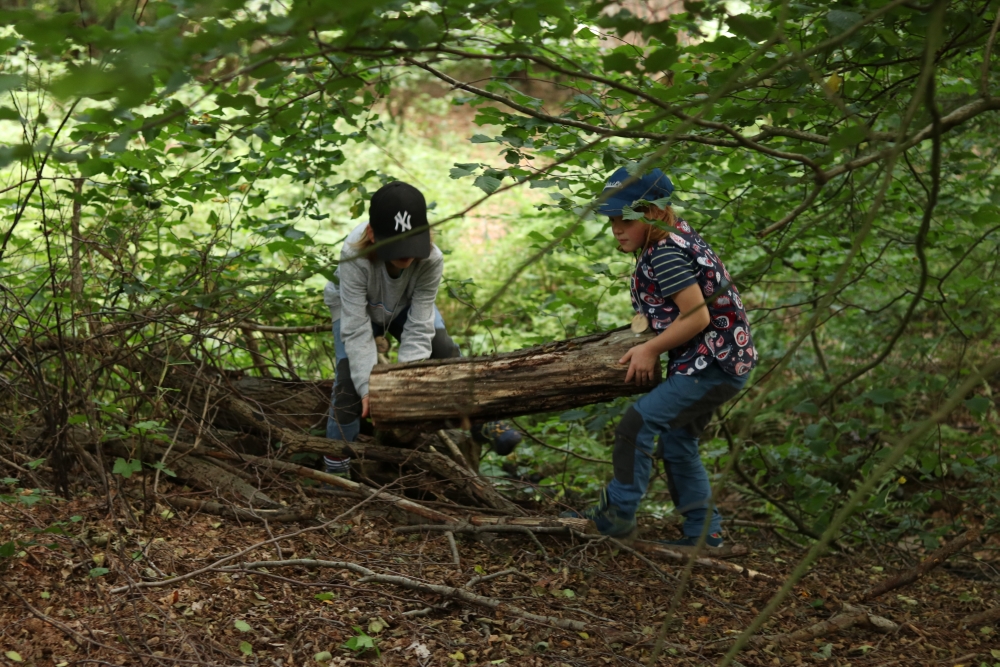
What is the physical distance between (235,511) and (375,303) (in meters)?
1.19

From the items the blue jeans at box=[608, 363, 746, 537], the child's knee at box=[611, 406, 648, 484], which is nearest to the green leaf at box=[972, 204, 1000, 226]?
the blue jeans at box=[608, 363, 746, 537]

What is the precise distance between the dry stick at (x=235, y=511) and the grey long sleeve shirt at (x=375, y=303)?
0.61m

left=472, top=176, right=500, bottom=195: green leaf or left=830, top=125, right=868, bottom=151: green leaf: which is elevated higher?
left=830, top=125, right=868, bottom=151: green leaf

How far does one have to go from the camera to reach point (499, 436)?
441 centimetres

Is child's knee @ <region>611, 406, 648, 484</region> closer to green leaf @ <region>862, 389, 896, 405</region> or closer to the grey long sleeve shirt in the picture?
the grey long sleeve shirt

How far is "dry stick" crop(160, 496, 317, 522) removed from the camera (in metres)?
3.56

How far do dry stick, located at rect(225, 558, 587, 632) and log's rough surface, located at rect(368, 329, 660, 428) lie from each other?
66 cm

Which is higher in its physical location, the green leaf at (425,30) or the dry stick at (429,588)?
the green leaf at (425,30)

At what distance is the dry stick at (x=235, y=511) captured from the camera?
3562 millimetres

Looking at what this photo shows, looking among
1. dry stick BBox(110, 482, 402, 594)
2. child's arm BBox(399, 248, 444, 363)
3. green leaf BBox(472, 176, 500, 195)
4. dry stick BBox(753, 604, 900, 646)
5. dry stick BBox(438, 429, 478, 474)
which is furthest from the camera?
dry stick BBox(438, 429, 478, 474)

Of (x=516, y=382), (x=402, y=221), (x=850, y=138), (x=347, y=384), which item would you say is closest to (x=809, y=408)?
(x=516, y=382)

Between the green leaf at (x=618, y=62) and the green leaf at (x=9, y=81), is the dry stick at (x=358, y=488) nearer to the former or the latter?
the green leaf at (x=618, y=62)

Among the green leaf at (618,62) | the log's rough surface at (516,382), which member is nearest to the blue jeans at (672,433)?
the log's rough surface at (516,382)

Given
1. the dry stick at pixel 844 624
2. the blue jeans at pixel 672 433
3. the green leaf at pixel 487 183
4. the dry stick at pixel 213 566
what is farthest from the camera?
the blue jeans at pixel 672 433
